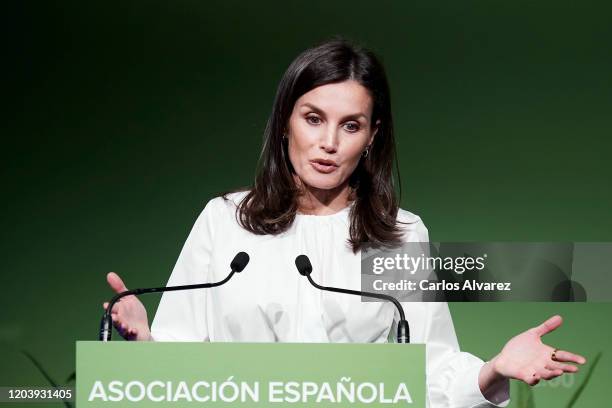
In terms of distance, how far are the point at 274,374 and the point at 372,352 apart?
0.18m

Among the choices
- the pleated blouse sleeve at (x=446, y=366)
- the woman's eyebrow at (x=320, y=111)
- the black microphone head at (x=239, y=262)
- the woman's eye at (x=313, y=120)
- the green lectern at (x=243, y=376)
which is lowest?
the green lectern at (x=243, y=376)

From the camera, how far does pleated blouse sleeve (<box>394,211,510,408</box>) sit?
6.13 ft

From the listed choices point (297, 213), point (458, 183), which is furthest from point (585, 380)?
point (297, 213)

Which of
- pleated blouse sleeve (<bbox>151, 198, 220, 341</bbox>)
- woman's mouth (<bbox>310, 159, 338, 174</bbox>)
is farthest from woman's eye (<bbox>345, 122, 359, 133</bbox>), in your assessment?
pleated blouse sleeve (<bbox>151, 198, 220, 341</bbox>)

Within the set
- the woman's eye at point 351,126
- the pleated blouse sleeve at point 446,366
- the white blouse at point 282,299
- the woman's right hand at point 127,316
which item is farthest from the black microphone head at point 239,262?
the woman's eye at point 351,126

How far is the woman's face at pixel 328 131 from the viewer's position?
2309mm

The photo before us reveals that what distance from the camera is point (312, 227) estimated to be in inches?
94.8

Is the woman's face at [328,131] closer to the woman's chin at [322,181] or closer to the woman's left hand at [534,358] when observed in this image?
the woman's chin at [322,181]

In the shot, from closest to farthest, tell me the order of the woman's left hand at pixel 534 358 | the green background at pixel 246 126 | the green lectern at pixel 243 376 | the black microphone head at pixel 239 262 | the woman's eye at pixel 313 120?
the green lectern at pixel 243 376
the woman's left hand at pixel 534 358
the black microphone head at pixel 239 262
the woman's eye at pixel 313 120
the green background at pixel 246 126

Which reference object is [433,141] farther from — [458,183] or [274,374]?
[274,374]

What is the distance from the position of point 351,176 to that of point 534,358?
88 cm

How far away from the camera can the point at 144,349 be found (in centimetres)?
156

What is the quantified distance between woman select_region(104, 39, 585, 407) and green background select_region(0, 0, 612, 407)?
0.65 meters

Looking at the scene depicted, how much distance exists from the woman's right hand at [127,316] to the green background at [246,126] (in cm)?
116
